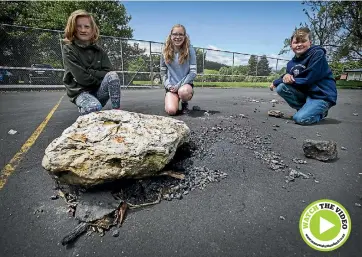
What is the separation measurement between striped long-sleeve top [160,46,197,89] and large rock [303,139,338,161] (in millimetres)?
2538

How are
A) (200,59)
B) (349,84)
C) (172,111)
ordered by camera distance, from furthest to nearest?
(349,84) → (200,59) → (172,111)

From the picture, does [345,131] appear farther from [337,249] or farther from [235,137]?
[337,249]

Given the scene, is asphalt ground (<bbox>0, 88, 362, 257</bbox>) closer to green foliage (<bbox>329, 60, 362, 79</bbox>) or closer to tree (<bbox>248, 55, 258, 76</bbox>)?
tree (<bbox>248, 55, 258, 76</bbox>)

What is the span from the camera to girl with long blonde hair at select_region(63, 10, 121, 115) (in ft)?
10.5

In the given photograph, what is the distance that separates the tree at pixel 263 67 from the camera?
2000 centimetres

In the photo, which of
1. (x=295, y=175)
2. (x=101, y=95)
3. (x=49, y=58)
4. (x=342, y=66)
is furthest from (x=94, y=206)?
(x=342, y=66)

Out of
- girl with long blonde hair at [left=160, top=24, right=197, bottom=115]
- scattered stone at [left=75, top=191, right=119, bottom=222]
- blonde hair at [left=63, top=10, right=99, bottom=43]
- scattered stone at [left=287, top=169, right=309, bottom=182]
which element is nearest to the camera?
scattered stone at [left=75, top=191, right=119, bottom=222]

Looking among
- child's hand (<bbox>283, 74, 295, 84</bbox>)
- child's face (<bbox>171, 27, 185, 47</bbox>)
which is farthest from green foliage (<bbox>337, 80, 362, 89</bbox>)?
child's face (<bbox>171, 27, 185, 47</bbox>)

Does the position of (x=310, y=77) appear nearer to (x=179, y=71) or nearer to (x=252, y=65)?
(x=179, y=71)

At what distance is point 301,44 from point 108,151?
136 inches

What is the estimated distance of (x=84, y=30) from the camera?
3.21 meters

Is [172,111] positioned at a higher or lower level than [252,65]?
lower

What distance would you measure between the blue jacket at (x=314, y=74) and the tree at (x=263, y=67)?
57.7ft

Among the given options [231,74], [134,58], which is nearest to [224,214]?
[134,58]
